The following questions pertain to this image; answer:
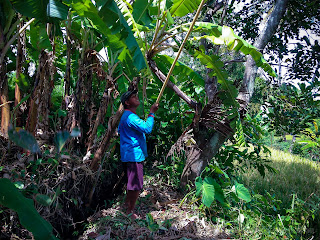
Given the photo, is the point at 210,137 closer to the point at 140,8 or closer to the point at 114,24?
the point at 140,8

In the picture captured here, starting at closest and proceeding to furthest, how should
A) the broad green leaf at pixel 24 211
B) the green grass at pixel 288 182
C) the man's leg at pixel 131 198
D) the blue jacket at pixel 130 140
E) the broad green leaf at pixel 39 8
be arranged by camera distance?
1. the broad green leaf at pixel 24 211
2. the broad green leaf at pixel 39 8
3. the blue jacket at pixel 130 140
4. the man's leg at pixel 131 198
5. the green grass at pixel 288 182

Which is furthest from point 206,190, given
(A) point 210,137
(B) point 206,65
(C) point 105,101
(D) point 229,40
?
(D) point 229,40

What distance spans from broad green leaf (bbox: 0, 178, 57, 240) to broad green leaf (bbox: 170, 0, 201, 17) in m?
2.49

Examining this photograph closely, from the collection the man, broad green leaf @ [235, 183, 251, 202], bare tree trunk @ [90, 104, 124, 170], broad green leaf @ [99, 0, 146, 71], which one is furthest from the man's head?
broad green leaf @ [235, 183, 251, 202]

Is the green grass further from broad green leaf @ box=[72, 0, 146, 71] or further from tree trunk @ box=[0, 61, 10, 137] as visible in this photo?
tree trunk @ box=[0, 61, 10, 137]

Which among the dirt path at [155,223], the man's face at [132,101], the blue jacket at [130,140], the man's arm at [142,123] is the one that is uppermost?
the man's face at [132,101]

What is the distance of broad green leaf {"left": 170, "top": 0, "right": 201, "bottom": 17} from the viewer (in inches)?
116

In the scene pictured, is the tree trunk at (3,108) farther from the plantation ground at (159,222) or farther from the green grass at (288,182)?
the green grass at (288,182)

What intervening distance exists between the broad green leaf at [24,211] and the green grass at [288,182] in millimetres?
3835

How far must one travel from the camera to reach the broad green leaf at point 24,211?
1714 mm

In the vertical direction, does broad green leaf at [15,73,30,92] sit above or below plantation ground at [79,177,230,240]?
above

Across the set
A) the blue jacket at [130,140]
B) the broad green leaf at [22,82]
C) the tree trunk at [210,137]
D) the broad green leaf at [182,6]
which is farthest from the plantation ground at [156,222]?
the broad green leaf at [182,6]

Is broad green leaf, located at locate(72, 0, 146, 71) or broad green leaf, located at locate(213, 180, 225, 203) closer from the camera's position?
broad green leaf, located at locate(72, 0, 146, 71)

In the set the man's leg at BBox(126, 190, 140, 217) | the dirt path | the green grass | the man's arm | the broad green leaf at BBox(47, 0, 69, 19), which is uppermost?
the broad green leaf at BBox(47, 0, 69, 19)
